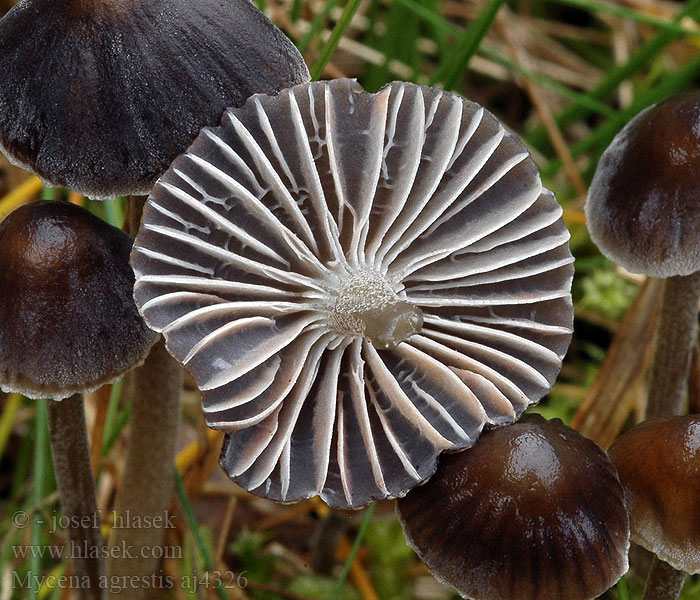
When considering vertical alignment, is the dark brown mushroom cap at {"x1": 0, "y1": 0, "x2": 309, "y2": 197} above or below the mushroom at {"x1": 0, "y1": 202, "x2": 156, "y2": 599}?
above

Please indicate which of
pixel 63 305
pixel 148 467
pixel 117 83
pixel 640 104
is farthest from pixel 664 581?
pixel 640 104

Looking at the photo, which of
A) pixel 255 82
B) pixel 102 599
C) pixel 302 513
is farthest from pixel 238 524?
pixel 255 82

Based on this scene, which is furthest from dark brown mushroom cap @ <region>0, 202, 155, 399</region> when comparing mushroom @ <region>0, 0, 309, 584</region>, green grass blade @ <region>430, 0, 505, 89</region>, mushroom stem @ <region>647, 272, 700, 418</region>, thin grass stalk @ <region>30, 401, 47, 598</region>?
mushroom stem @ <region>647, 272, 700, 418</region>

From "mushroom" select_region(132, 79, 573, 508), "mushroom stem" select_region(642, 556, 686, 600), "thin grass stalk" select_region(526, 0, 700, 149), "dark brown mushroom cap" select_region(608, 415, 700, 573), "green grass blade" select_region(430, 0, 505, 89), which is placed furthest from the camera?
"thin grass stalk" select_region(526, 0, 700, 149)

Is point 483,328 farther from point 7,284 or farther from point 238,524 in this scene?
point 238,524

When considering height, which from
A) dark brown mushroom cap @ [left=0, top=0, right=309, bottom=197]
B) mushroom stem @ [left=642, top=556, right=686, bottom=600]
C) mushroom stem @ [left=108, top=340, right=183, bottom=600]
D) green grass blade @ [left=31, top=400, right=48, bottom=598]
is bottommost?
green grass blade @ [left=31, top=400, right=48, bottom=598]

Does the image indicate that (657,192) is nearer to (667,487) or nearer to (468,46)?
(667,487)

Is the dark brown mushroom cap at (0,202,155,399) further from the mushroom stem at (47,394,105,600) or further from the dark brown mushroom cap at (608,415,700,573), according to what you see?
the dark brown mushroom cap at (608,415,700,573)

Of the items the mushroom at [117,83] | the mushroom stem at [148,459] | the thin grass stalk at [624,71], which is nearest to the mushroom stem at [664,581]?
the mushroom stem at [148,459]
